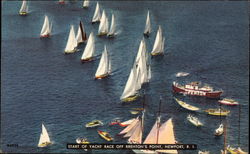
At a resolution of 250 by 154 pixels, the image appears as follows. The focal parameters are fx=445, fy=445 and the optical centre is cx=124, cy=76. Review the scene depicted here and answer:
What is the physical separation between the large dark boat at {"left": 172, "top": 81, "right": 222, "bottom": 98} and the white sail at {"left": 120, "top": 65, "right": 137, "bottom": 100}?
55.3 feet

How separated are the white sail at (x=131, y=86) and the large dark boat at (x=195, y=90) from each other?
1685 centimetres

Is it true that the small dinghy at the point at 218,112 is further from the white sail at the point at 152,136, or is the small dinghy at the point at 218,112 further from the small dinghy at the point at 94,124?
the small dinghy at the point at 94,124

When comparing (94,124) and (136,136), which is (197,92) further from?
(94,124)

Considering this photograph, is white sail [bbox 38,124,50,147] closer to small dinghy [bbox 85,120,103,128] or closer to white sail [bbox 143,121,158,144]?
small dinghy [bbox 85,120,103,128]

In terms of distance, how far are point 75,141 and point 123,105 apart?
2926 centimetres

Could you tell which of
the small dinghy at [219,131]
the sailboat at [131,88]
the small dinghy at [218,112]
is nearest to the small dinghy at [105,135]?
the sailboat at [131,88]

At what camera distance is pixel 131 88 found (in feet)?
593

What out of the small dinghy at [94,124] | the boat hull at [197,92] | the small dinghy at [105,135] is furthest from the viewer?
the boat hull at [197,92]

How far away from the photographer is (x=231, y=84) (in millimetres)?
193125

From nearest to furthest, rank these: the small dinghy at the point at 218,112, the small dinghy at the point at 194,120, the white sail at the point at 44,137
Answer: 1. the white sail at the point at 44,137
2. the small dinghy at the point at 194,120
3. the small dinghy at the point at 218,112

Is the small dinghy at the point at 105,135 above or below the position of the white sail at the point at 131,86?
below

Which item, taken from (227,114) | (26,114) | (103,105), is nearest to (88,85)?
(103,105)

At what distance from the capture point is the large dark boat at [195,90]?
18088cm

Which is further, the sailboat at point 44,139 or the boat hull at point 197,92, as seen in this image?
the boat hull at point 197,92
